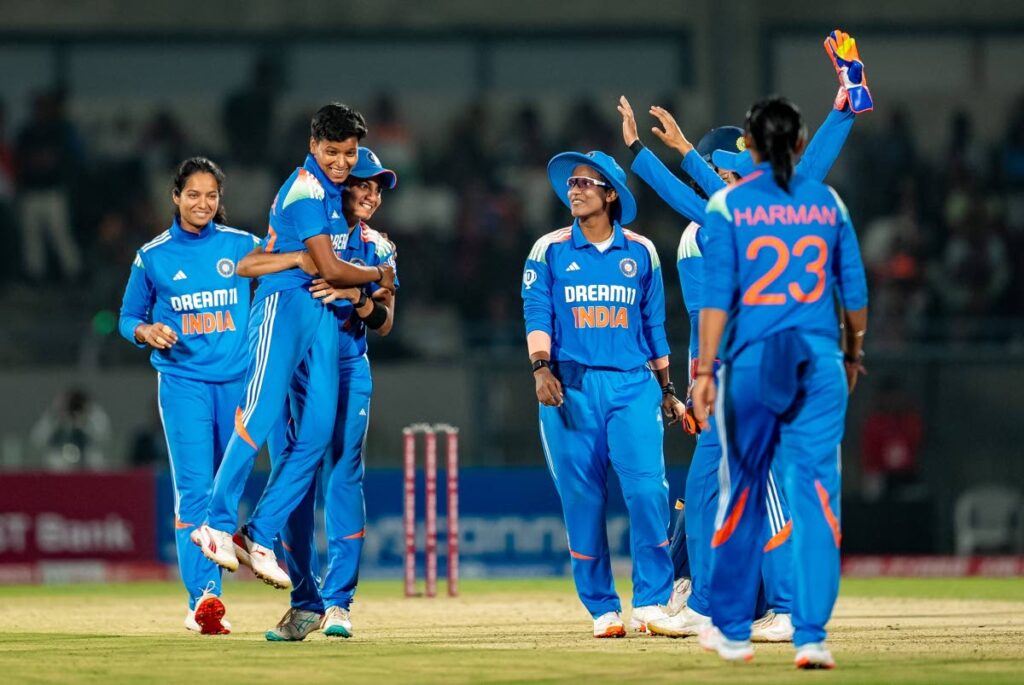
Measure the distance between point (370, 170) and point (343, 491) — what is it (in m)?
1.65

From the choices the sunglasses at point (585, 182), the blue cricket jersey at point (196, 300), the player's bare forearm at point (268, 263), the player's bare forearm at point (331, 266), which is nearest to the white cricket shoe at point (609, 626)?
the player's bare forearm at point (331, 266)

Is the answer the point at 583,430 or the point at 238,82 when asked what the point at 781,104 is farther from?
the point at 238,82

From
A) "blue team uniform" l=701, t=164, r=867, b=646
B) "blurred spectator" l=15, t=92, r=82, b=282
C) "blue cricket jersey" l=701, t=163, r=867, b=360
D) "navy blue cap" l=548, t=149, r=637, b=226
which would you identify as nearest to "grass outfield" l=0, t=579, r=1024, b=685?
"blue team uniform" l=701, t=164, r=867, b=646

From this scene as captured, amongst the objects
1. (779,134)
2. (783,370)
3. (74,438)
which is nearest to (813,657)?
(783,370)

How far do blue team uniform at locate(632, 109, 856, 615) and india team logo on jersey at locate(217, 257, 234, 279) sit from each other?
245 cm

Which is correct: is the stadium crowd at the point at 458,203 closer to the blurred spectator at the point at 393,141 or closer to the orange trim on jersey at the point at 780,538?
the blurred spectator at the point at 393,141

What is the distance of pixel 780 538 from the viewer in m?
9.16

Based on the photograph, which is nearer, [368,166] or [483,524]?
[368,166]

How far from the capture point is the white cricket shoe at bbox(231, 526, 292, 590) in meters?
8.65

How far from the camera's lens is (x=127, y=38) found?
85.7 ft

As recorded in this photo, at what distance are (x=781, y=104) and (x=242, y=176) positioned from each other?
1644 centimetres

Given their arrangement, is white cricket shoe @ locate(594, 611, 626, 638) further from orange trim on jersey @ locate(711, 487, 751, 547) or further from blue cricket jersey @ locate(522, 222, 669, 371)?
orange trim on jersey @ locate(711, 487, 751, 547)

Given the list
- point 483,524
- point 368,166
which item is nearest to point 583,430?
point 368,166

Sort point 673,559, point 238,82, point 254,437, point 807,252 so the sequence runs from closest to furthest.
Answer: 1. point 807,252
2. point 254,437
3. point 673,559
4. point 238,82
